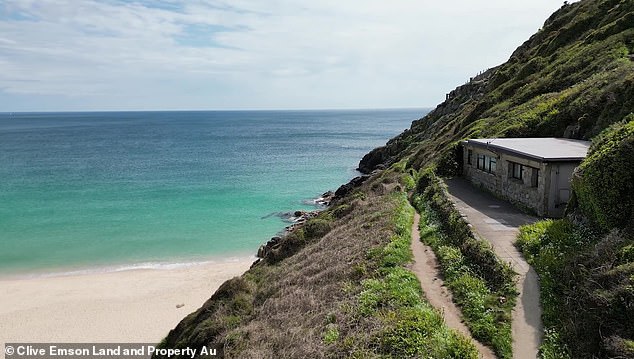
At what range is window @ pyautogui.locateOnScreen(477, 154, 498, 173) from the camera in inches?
981

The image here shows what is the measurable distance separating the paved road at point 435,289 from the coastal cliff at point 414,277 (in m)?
0.33

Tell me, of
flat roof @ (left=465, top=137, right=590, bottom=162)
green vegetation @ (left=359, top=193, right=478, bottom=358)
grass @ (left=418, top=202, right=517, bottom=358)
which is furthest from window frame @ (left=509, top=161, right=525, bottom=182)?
green vegetation @ (left=359, top=193, right=478, bottom=358)

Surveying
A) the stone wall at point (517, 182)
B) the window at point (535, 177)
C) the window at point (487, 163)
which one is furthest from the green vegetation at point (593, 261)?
the window at point (487, 163)

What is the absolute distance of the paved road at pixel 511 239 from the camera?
410 inches

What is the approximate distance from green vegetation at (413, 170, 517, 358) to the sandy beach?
1558 cm

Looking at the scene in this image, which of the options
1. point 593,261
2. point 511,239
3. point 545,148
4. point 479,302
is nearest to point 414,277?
point 479,302

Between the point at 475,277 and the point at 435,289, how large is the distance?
1262mm

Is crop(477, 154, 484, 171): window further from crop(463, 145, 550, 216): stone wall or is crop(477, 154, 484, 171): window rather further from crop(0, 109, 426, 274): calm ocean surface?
crop(0, 109, 426, 274): calm ocean surface

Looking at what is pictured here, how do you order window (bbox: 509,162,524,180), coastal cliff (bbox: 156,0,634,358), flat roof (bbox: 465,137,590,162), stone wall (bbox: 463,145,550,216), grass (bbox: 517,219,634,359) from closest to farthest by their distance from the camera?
grass (bbox: 517,219,634,359) → coastal cliff (bbox: 156,0,634,358) → flat roof (bbox: 465,137,590,162) → stone wall (bbox: 463,145,550,216) → window (bbox: 509,162,524,180)

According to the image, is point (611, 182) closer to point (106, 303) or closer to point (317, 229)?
point (317, 229)

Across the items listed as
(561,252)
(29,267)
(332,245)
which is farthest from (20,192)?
(561,252)

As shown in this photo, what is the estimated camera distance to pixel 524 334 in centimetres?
1049

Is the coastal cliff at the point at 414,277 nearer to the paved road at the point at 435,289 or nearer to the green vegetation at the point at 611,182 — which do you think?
the green vegetation at the point at 611,182

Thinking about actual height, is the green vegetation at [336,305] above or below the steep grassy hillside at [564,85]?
below
